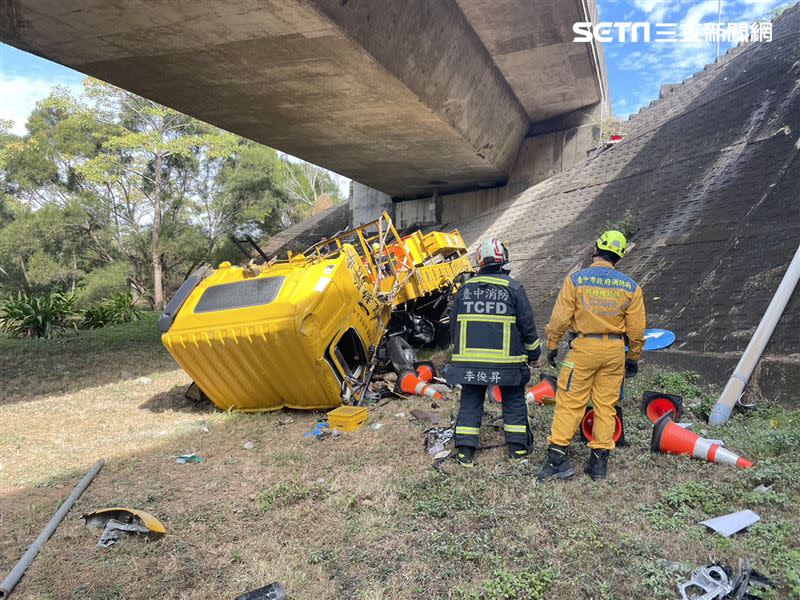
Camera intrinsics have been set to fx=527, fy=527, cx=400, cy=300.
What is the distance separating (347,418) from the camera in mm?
5258

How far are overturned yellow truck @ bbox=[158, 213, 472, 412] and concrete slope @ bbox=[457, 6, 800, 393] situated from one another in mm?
3379

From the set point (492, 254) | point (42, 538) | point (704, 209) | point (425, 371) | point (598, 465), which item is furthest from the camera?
point (704, 209)

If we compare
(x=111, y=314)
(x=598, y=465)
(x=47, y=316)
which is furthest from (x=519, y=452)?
(x=111, y=314)

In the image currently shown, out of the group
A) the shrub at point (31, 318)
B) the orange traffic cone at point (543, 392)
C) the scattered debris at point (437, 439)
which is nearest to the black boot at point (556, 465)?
the scattered debris at point (437, 439)

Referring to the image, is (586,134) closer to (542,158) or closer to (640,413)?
(542,158)

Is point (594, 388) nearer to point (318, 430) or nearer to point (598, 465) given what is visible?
point (598, 465)

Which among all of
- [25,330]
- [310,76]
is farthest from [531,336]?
[25,330]

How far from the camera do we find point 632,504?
324 cm

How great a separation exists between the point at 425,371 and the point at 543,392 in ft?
5.63

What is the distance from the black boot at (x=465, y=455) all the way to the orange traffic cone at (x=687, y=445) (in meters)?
1.34

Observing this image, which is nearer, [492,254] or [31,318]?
[492,254]

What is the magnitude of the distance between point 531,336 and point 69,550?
3.42m

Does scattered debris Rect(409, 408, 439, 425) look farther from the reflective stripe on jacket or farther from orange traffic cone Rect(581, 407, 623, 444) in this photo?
orange traffic cone Rect(581, 407, 623, 444)

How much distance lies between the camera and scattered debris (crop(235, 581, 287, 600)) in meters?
2.58
